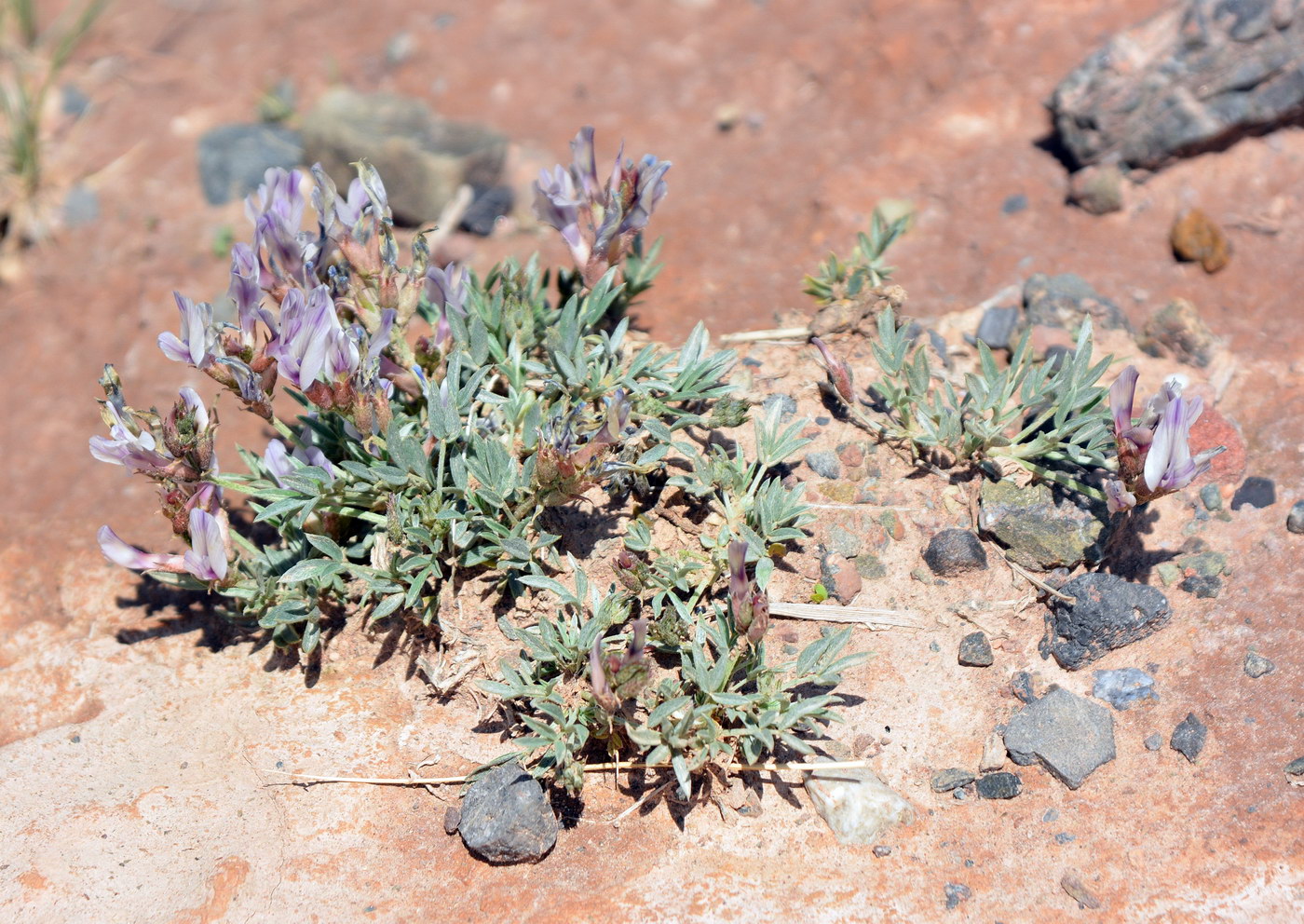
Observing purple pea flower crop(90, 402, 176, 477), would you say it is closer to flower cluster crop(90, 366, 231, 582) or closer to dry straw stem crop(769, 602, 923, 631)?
flower cluster crop(90, 366, 231, 582)

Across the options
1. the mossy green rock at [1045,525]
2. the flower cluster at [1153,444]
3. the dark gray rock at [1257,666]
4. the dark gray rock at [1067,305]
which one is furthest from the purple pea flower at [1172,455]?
the dark gray rock at [1067,305]

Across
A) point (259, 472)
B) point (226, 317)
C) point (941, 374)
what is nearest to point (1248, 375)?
point (941, 374)

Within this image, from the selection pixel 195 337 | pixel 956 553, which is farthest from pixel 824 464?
pixel 195 337

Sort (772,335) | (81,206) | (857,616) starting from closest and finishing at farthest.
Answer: (857,616) < (772,335) < (81,206)

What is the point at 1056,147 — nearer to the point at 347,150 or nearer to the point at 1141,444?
the point at 1141,444

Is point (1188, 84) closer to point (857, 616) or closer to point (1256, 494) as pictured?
point (1256, 494)

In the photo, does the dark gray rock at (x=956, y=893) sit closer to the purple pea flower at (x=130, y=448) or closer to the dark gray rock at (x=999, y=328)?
the dark gray rock at (x=999, y=328)

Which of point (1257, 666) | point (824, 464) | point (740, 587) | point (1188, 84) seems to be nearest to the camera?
point (740, 587)
